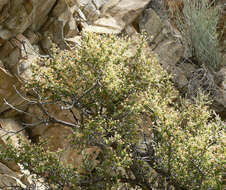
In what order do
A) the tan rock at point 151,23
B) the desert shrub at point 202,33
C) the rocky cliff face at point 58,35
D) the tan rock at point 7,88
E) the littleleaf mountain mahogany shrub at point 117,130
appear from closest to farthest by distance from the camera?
the littleleaf mountain mahogany shrub at point 117,130
the tan rock at point 7,88
the rocky cliff face at point 58,35
the desert shrub at point 202,33
the tan rock at point 151,23

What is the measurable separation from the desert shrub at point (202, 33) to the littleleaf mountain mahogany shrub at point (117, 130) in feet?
13.9

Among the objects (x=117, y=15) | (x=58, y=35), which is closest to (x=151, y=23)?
(x=117, y=15)

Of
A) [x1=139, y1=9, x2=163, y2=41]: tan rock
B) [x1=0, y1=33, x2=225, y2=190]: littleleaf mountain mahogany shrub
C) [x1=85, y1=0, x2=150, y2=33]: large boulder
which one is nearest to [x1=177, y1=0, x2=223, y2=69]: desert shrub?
[x1=139, y1=9, x2=163, y2=41]: tan rock

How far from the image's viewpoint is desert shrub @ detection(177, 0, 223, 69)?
10.6 m

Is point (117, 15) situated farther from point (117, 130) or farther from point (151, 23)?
point (117, 130)

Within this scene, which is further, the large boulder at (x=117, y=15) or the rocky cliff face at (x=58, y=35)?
the large boulder at (x=117, y=15)

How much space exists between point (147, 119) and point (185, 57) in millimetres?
4038

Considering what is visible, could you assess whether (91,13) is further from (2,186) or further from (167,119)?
(2,186)

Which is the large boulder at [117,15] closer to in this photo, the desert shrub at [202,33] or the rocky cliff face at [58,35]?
the rocky cliff face at [58,35]

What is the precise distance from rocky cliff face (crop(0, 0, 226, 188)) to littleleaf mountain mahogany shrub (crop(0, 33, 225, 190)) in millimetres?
908

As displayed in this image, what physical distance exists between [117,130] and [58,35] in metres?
3.64

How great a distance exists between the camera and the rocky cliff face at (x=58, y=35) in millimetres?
7332

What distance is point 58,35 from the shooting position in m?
8.60

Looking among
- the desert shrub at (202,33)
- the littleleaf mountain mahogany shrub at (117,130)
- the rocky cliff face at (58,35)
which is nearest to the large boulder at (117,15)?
the rocky cliff face at (58,35)
